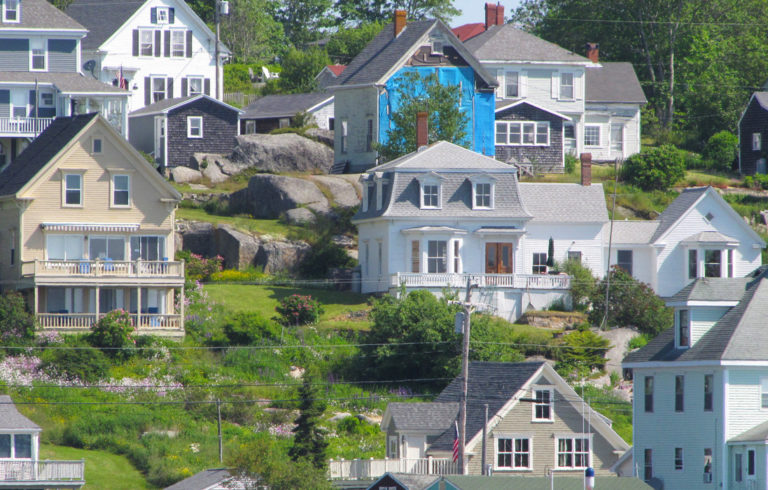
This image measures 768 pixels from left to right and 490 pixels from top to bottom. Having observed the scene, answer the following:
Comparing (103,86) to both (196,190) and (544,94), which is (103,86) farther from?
(544,94)

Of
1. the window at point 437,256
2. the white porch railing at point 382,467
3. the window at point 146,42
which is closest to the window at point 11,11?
the window at point 146,42

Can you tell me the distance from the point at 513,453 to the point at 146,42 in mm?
52255

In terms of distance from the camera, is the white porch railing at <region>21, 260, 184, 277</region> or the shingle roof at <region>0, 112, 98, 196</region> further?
the shingle roof at <region>0, 112, 98, 196</region>

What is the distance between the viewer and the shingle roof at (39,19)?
87250 mm

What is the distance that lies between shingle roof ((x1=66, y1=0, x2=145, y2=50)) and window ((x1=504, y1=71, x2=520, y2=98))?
23.8 metres

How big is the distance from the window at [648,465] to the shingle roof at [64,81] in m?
42.6

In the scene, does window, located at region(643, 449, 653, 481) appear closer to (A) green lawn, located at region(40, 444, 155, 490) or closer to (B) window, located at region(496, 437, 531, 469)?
(B) window, located at region(496, 437, 531, 469)

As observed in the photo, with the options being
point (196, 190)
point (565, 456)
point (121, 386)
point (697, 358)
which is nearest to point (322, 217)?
point (196, 190)

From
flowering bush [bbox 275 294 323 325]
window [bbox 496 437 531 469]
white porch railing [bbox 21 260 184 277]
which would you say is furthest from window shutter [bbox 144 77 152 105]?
window [bbox 496 437 531 469]

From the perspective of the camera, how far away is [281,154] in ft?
297

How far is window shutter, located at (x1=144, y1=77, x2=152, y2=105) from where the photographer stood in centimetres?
10062

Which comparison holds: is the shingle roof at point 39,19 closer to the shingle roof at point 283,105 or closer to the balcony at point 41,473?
the shingle roof at point 283,105

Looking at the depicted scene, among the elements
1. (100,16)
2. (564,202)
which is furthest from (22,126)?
(564,202)

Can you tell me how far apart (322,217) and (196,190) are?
859cm
